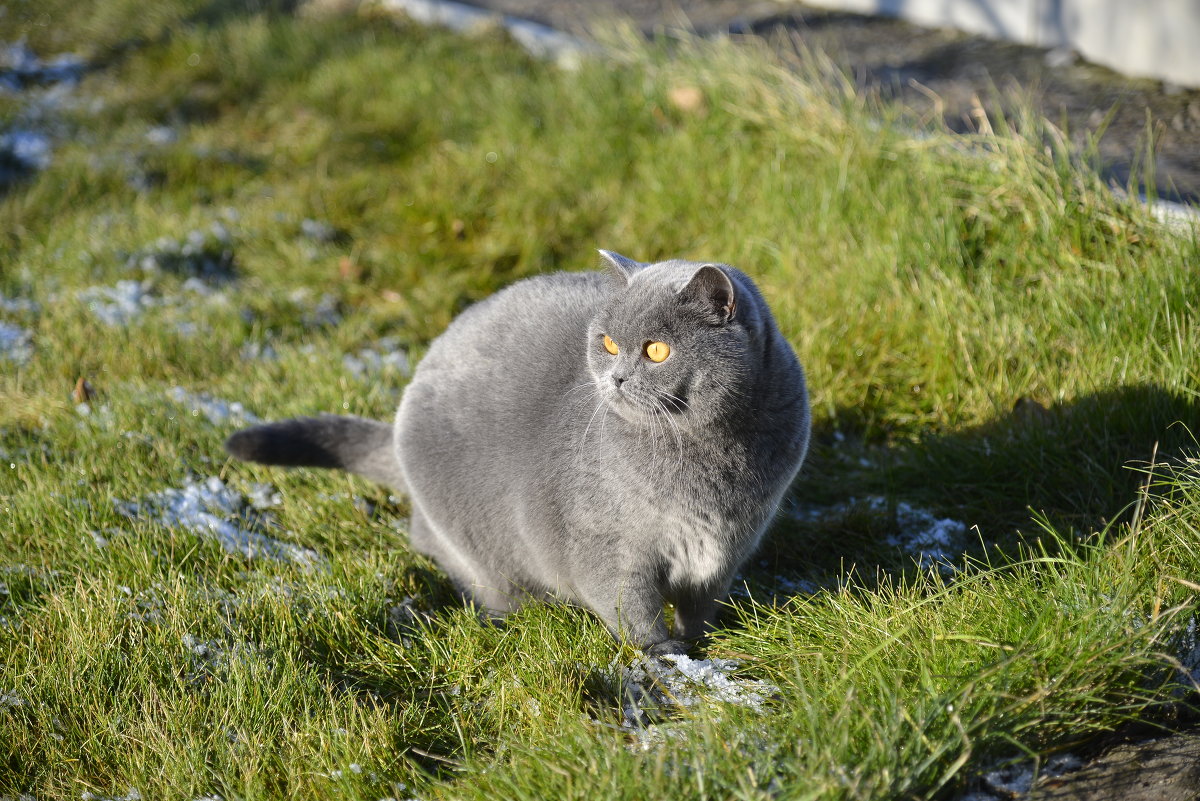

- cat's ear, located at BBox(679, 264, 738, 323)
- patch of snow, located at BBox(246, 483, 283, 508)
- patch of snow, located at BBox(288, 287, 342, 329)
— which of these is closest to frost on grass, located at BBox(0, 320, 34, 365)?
patch of snow, located at BBox(288, 287, 342, 329)

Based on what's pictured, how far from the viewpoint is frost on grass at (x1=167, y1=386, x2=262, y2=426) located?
3.15 metres

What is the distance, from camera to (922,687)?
5.96ft

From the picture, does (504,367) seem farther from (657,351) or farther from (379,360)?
(379,360)

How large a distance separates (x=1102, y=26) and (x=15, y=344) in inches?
193

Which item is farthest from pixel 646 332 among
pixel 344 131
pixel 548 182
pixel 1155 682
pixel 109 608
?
pixel 344 131

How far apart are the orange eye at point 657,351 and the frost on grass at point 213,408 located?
5.57ft

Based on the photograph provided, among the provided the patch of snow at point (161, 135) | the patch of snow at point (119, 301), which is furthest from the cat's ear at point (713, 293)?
the patch of snow at point (161, 135)

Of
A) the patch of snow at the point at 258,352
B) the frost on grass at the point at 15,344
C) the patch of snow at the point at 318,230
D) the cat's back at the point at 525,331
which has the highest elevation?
the cat's back at the point at 525,331

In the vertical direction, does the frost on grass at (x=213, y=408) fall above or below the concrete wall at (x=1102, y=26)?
below

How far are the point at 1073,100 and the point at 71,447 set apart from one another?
4165mm

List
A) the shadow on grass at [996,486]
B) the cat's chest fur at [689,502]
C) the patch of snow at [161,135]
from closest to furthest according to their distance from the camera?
the cat's chest fur at [689,502]
the shadow on grass at [996,486]
the patch of snow at [161,135]

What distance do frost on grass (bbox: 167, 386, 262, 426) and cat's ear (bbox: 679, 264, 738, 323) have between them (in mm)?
1815

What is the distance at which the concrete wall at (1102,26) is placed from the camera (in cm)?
376

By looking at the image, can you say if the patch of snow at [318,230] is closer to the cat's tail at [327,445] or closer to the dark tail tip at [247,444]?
the cat's tail at [327,445]
